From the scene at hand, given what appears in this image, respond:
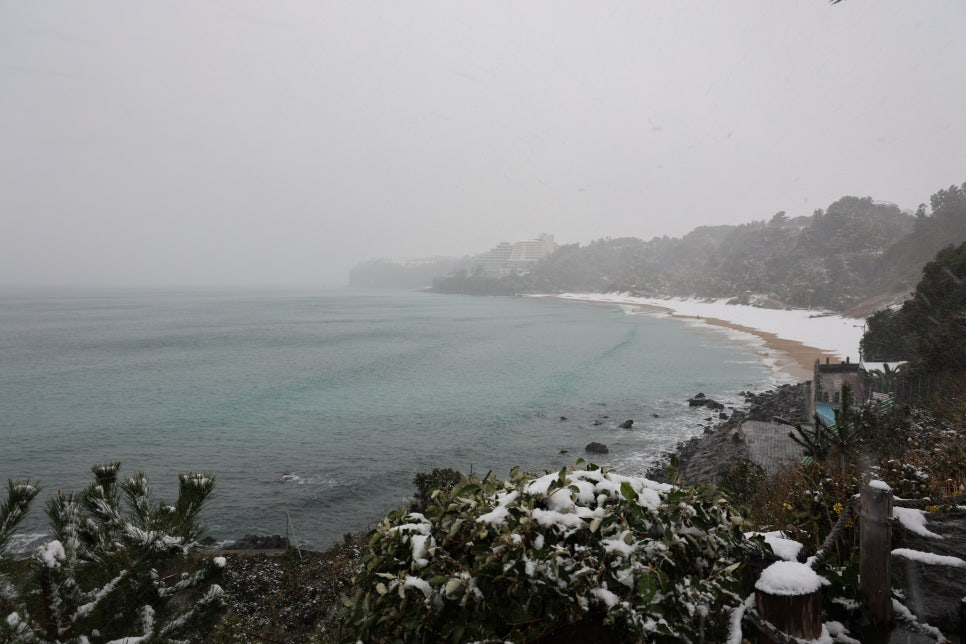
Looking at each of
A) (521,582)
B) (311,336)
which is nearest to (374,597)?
(521,582)

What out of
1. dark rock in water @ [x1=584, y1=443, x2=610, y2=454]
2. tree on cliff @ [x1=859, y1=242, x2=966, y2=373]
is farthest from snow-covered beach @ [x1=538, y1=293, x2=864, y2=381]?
dark rock in water @ [x1=584, y1=443, x2=610, y2=454]

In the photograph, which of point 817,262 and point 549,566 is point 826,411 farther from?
point 817,262

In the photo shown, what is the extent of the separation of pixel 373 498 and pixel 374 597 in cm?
1813

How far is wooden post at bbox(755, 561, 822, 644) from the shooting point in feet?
7.16

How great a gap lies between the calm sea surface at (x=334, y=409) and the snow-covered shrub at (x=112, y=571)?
1289 centimetres

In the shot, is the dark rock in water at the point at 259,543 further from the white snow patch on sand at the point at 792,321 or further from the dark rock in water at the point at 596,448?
the white snow patch on sand at the point at 792,321

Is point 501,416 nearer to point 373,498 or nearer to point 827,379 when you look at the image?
point 373,498

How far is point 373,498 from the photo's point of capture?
1900 centimetres

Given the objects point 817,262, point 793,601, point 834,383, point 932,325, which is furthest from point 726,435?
point 817,262

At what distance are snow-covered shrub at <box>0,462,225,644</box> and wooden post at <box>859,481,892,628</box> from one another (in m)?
4.16

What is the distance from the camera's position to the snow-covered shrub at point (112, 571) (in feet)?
10.3

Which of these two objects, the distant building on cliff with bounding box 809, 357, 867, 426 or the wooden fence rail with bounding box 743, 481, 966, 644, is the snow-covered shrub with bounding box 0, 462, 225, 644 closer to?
the wooden fence rail with bounding box 743, 481, 966, 644

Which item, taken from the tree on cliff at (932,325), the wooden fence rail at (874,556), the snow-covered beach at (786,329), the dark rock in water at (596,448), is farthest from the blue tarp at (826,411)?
the wooden fence rail at (874,556)

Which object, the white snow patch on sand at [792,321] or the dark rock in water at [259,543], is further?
the white snow patch on sand at [792,321]
